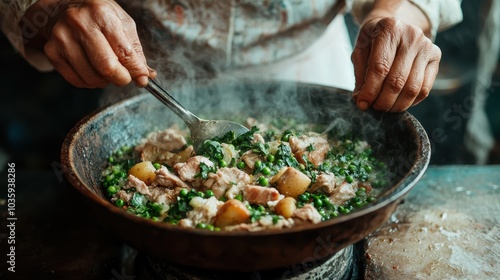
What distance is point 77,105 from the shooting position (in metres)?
6.16

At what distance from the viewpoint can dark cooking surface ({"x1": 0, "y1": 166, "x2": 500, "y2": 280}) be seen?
109 inches

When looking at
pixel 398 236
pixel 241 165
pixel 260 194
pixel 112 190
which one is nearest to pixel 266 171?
pixel 241 165

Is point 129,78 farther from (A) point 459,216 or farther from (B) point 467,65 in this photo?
(B) point 467,65

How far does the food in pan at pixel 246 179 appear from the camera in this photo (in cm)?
233

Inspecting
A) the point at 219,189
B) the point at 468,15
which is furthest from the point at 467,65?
the point at 219,189

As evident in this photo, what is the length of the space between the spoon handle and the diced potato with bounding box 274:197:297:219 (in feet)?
3.07

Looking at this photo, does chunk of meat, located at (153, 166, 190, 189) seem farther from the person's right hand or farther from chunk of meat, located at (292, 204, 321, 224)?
chunk of meat, located at (292, 204, 321, 224)

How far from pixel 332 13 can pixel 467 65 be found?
3620 mm

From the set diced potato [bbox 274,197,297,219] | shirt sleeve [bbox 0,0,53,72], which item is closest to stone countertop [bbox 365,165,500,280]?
diced potato [bbox 274,197,297,219]

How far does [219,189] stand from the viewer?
2602 millimetres

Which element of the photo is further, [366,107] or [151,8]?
[151,8]

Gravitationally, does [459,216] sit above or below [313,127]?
below

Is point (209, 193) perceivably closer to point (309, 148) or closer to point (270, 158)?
point (270, 158)

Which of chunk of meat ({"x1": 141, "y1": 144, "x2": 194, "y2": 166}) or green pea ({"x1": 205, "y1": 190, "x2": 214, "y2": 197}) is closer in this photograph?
green pea ({"x1": 205, "y1": 190, "x2": 214, "y2": 197})
